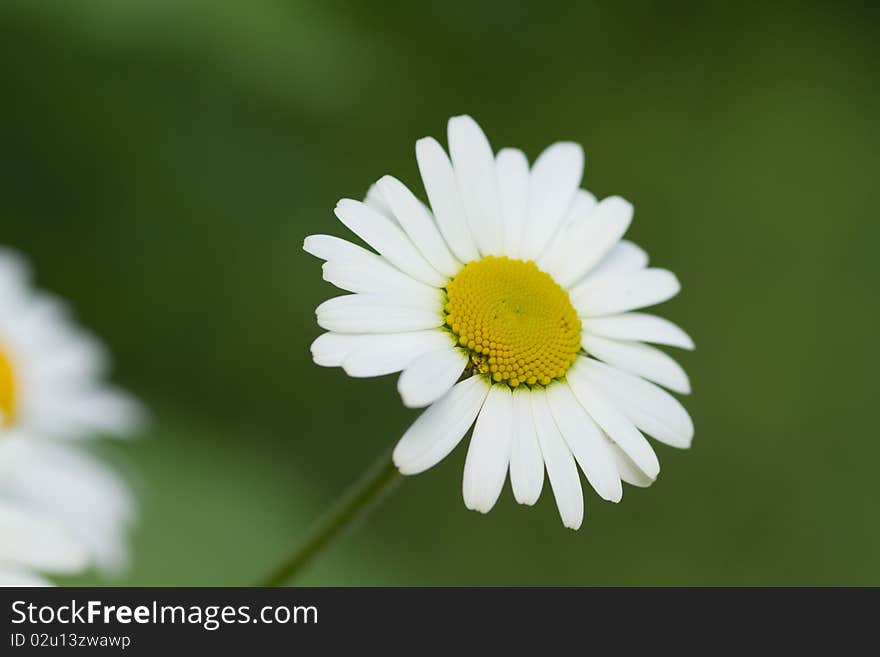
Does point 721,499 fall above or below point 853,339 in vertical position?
below

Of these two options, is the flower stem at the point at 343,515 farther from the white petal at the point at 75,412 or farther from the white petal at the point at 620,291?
the white petal at the point at 75,412

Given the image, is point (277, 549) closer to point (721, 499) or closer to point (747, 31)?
point (721, 499)

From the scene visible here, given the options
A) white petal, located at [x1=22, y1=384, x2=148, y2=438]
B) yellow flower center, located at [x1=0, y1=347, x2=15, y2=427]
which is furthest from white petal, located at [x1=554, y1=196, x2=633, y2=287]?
white petal, located at [x1=22, y1=384, x2=148, y2=438]

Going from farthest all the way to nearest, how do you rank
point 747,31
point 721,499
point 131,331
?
point 747,31 → point 721,499 → point 131,331

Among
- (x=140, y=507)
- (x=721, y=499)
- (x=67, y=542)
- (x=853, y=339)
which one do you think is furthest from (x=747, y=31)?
(x=67, y=542)

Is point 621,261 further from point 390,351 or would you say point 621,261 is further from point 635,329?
point 390,351

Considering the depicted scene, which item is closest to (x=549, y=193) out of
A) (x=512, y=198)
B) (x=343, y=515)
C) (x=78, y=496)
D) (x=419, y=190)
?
(x=512, y=198)
